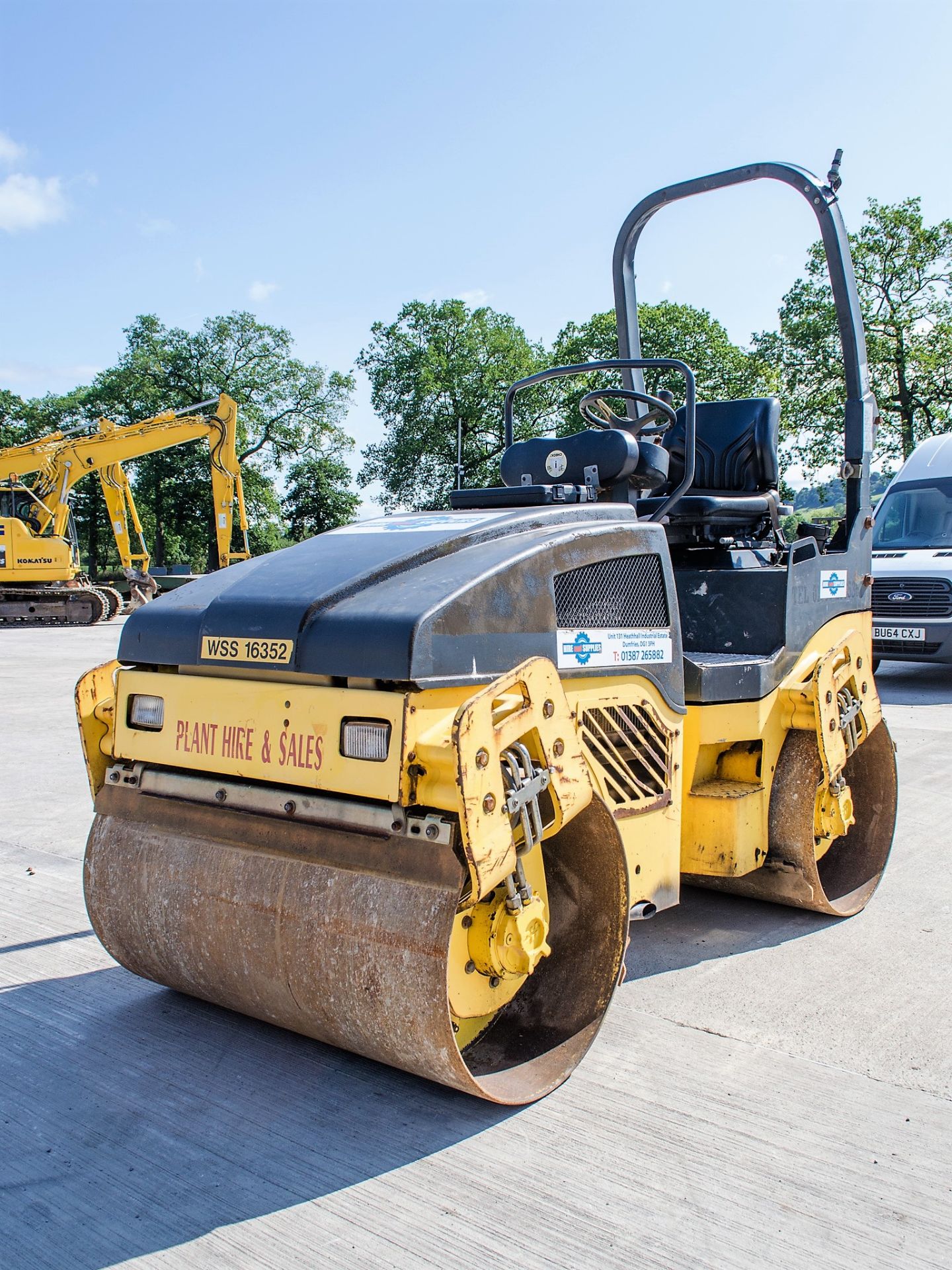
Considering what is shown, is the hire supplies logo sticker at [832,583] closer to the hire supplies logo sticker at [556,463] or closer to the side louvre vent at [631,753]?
the hire supplies logo sticker at [556,463]

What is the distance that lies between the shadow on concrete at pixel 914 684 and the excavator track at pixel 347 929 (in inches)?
293

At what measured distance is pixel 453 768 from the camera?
93.4 inches

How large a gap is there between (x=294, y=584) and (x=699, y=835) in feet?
5.55

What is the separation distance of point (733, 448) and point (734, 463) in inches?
2.5

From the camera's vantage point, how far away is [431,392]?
42750 millimetres

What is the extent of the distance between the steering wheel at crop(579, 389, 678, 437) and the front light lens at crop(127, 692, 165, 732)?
196cm

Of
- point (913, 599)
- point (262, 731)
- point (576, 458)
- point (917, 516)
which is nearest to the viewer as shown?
point (262, 731)

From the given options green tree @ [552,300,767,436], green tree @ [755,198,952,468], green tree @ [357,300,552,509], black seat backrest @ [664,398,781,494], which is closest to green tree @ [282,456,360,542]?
green tree @ [357,300,552,509]

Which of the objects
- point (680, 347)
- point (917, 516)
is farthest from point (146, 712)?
point (680, 347)

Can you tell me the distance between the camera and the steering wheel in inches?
158

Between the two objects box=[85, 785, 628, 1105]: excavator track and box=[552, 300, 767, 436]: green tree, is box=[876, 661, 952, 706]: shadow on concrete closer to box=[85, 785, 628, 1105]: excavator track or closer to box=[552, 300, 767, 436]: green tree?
box=[85, 785, 628, 1105]: excavator track

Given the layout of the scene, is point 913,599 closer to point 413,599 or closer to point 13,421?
point 413,599

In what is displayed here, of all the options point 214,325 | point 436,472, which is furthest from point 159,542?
point 436,472

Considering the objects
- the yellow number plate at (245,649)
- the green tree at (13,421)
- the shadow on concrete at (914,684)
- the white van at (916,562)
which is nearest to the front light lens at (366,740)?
the yellow number plate at (245,649)
